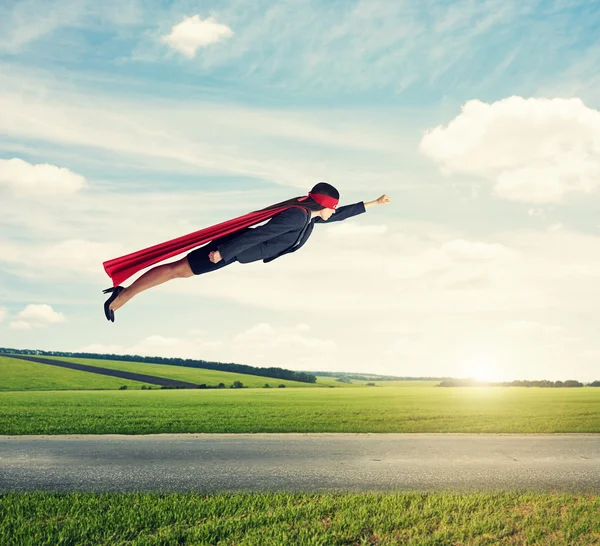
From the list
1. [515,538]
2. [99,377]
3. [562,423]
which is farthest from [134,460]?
[99,377]

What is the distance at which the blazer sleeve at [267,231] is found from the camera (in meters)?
4.15

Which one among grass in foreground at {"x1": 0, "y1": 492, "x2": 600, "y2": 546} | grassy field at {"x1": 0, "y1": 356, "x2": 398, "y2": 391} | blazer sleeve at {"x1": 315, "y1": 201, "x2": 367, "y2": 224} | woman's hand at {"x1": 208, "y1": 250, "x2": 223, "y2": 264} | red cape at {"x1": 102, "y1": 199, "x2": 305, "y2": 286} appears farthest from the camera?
grassy field at {"x1": 0, "y1": 356, "x2": 398, "y2": 391}

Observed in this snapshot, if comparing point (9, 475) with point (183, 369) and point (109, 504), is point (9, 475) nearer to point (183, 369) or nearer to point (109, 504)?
point (109, 504)

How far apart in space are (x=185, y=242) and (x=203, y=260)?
0.26 m

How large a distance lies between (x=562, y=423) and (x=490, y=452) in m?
9.10

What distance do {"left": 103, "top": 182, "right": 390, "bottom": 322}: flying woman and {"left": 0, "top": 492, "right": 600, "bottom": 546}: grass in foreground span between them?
382 centimetres

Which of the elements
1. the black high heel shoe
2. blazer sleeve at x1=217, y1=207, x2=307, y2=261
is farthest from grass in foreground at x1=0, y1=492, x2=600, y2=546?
blazer sleeve at x1=217, y1=207, x2=307, y2=261

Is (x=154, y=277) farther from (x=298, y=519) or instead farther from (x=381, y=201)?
(x=298, y=519)

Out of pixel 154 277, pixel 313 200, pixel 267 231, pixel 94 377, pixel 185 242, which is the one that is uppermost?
pixel 313 200

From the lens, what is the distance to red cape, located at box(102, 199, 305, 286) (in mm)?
4109

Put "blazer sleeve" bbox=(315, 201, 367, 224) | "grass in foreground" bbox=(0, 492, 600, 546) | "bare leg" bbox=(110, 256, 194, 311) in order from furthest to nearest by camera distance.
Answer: "grass in foreground" bbox=(0, 492, 600, 546) → "blazer sleeve" bbox=(315, 201, 367, 224) → "bare leg" bbox=(110, 256, 194, 311)

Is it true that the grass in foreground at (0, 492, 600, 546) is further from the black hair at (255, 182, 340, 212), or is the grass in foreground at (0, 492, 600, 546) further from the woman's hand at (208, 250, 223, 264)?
the black hair at (255, 182, 340, 212)

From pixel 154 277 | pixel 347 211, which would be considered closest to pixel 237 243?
pixel 154 277

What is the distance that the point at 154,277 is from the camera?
15.3 feet
